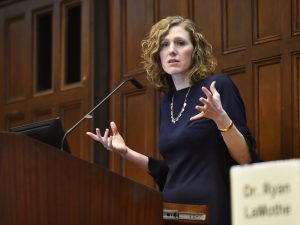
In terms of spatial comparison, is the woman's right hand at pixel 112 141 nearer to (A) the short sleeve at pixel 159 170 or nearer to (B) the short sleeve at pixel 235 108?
(A) the short sleeve at pixel 159 170

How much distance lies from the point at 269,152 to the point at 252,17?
0.61 m

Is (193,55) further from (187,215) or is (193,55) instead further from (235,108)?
(187,215)

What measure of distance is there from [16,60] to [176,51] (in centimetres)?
194

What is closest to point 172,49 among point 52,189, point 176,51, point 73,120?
point 176,51

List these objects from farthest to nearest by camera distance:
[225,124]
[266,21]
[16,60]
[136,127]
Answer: [16,60]
[136,127]
[266,21]
[225,124]

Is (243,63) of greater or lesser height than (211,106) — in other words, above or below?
above

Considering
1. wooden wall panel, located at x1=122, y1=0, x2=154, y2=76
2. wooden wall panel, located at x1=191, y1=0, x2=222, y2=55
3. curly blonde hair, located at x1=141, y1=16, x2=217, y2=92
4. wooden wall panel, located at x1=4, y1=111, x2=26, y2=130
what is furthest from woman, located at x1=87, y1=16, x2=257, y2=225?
wooden wall panel, located at x1=4, y1=111, x2=26, y2=130

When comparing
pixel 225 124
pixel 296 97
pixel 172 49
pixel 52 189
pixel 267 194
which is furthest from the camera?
pixel 296 97

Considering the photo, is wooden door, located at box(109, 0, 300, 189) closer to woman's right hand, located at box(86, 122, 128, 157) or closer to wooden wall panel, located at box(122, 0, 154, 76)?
wooden wall panel, located at box(122, 0, 154, 76)

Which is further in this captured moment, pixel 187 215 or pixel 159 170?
pixel 159 170

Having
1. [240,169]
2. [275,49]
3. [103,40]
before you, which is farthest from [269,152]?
[240,169]

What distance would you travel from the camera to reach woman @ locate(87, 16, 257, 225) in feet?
6.94

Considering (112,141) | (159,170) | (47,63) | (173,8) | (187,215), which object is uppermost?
(173,8)

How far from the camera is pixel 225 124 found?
201 centimetres
